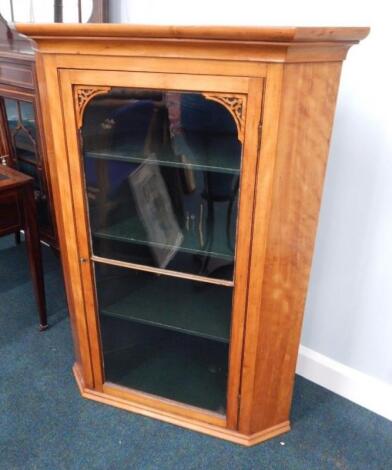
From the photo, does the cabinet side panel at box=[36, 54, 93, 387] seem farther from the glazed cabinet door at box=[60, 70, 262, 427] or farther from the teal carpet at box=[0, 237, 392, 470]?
the teal carpet at box=[0, 237, 392, 470]

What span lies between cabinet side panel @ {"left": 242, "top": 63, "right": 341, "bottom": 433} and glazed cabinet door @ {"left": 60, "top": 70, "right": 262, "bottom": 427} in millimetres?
64

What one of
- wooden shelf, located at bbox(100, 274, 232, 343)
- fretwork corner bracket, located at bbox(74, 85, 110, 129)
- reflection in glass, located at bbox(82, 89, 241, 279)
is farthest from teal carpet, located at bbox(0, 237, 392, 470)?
fretwork corner bracket, located at bbox(74, 85, 110, 129)

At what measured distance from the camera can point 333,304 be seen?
150 cm

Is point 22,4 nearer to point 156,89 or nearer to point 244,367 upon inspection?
point 156,89

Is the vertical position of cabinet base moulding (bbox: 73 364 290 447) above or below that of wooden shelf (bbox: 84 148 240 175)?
below

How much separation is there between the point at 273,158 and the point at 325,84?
197 mm

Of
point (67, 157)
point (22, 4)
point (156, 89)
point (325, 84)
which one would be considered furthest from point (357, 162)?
point (22, 4)

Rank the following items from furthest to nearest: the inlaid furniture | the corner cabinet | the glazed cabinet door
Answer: the inlaid furniture < the glazed cabinet door < the corner cabinet

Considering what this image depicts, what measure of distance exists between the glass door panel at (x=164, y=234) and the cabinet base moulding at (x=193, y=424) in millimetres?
60

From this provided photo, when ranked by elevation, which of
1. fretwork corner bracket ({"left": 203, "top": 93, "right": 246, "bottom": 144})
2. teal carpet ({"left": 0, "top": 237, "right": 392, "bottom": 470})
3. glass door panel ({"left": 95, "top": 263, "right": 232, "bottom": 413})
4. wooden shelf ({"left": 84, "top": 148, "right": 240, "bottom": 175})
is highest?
fretwork corner bracket ({"left": 203, "top": 93, "right": 246, "bottom": 144})

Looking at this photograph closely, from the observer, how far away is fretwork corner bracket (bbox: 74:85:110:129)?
104 centimetres

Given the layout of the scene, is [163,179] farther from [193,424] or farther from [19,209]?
[193,424]

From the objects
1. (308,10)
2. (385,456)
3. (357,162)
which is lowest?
(385,456)

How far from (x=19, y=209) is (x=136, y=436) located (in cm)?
92
